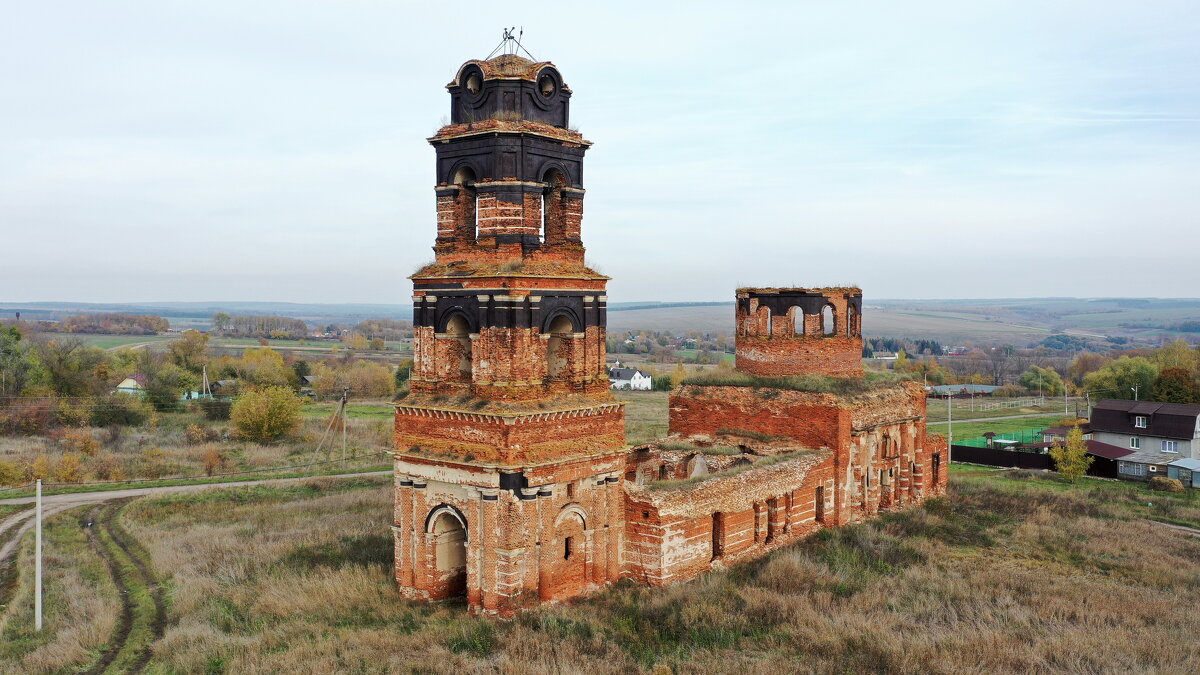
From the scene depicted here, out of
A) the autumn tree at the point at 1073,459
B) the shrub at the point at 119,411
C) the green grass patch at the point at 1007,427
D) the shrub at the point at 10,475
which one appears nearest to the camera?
the shrub at the point at 10,475

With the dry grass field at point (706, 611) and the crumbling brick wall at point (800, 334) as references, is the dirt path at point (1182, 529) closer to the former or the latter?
the dry grass field at point (706, 611)

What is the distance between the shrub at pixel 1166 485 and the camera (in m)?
38.2

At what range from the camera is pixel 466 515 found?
60.3 feet

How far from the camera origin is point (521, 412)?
17.8 m

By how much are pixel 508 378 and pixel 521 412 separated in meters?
0.99

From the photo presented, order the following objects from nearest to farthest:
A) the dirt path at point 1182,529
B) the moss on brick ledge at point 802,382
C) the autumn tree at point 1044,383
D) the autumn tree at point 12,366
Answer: the moss on brick ledge at point 802,382 < the dirt path at point 1182,529 < the autumn tree at point 12,366 < the autumn tree at point 1044,383

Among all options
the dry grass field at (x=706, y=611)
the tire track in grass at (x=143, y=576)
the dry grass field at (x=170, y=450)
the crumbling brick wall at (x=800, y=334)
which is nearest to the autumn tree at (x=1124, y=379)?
the dry grass field at (x=706, y=611)

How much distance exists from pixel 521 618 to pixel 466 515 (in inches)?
100

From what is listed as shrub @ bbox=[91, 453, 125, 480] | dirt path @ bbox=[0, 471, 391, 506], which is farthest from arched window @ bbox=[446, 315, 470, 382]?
shrub @ bbox=[91, 453, 125, 480]

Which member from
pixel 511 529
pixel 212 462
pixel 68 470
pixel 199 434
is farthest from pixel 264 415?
pixel 511 529

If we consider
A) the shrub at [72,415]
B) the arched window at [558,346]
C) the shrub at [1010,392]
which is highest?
the arched window at [558,346]

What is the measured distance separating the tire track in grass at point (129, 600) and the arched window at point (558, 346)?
10.8 meters

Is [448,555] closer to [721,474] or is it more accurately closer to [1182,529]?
[721,474]

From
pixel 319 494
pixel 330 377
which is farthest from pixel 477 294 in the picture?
pixel 330 377
